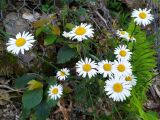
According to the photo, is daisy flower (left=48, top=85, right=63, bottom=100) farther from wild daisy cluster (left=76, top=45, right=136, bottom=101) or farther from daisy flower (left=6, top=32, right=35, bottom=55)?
daisy flower (left=6, top=32, right=35, bottom=55)

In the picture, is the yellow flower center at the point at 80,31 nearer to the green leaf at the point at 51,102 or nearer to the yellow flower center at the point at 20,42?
the yellow flower center at the point at 20,42

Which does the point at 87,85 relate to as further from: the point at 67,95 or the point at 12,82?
the point at 12,82

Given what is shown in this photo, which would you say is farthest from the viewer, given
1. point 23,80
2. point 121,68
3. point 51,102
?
point 23,80

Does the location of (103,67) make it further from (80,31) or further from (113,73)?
(80,31)

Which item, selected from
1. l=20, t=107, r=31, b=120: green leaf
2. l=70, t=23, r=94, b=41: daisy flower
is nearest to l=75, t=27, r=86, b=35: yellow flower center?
l=70, t=23, r=94, b=41: daisy flower

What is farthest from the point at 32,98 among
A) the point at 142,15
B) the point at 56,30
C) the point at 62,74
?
the point at 142,15
